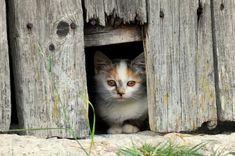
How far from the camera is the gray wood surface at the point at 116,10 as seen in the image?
13.1 feet

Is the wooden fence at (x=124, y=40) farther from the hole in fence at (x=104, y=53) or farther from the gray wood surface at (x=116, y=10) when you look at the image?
the hole in fence at (x=104, y=53)

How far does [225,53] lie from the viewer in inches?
166

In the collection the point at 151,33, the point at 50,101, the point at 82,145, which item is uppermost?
the point at 151,33

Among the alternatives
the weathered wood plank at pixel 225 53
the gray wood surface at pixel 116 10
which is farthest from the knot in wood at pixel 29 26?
the weathered wood plank at pixel 225 53

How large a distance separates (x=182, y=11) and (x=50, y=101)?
1024 millimetres

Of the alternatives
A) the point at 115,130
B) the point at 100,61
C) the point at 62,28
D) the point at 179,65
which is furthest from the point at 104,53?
the point at 62,28

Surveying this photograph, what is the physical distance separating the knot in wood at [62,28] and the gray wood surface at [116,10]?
6.0 inches

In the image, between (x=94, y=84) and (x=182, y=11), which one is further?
(x=94, y=84)

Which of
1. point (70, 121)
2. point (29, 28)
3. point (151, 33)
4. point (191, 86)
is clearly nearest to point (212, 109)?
point (191, 86)

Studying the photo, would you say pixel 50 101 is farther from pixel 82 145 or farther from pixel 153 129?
pixel 153 129

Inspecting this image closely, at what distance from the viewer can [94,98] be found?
507 centimetres

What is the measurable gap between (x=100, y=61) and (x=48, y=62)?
3.95ft

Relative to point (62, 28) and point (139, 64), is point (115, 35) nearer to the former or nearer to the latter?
point (62, 28)

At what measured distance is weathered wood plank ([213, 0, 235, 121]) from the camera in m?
4.18
